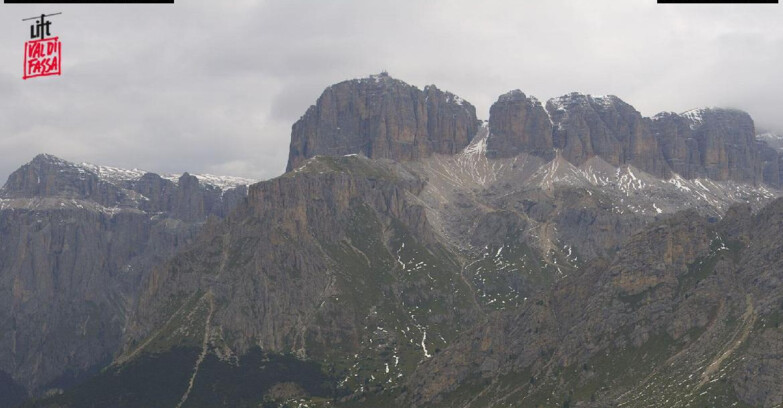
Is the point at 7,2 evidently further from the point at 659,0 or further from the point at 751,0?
the point at 751,0

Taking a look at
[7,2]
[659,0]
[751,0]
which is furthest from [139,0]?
[751,0]

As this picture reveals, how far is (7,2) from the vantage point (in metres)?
189

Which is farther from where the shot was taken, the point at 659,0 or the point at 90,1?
the point at 90,1

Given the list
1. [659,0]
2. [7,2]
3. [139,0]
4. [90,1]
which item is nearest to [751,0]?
[659,0]

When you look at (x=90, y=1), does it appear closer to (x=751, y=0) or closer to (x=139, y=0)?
(x=139, y=0)

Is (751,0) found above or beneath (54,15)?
beneath

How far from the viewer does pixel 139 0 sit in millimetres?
190250

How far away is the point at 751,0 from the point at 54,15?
161 metres

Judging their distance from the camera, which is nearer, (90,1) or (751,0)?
(751,0)

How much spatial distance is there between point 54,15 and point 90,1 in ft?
30.0

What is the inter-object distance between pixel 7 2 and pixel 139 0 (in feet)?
98.9

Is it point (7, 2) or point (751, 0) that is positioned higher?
point (7, 2)

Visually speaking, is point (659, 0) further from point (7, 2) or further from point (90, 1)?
point (7, 2)

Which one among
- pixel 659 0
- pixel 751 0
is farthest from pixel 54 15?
pixel 751 0
